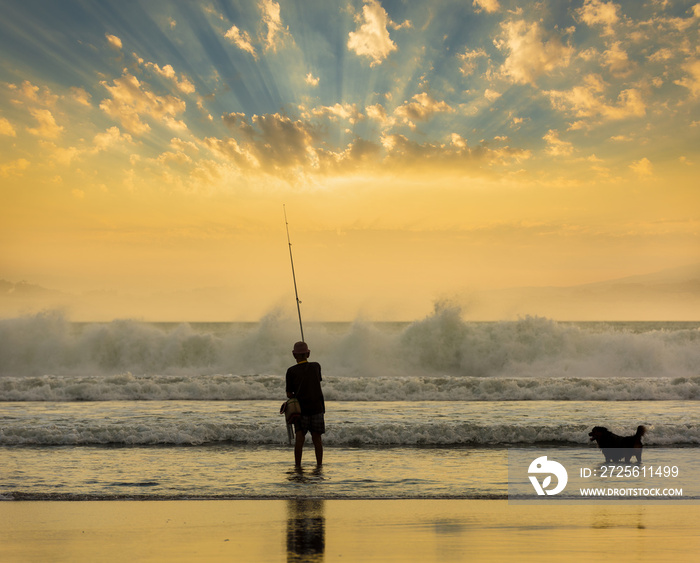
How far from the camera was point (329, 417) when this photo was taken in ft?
41.4

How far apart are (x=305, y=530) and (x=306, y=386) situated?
2.57m

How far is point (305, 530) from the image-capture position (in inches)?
195

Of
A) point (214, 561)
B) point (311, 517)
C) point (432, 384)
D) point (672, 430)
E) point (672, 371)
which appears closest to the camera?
point (214, 561)

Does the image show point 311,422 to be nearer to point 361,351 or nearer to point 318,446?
point 318,446

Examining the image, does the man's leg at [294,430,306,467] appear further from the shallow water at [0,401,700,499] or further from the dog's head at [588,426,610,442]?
the dog's head at [588,426,610,442]

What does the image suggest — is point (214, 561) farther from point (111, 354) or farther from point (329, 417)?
point (111, 354)

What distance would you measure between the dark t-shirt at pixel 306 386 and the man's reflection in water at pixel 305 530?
152 centimetres

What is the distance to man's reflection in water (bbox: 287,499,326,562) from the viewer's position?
4.32 metres

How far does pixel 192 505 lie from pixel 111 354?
22.7 meters

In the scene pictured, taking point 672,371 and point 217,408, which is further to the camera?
point 672,371

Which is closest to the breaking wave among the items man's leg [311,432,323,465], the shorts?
man's leg [311,432,323,465]

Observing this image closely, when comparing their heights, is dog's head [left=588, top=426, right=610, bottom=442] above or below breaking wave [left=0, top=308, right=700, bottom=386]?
below

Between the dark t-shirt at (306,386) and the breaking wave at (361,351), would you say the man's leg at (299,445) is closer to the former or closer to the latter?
the dark t-shirt at (306,386)

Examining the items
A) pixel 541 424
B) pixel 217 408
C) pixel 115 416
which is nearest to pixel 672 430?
pixel 541 424
